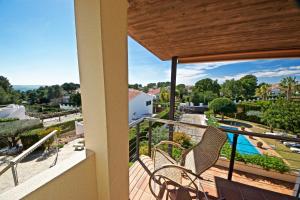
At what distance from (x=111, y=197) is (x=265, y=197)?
6.68 ft

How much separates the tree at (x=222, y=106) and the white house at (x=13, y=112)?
25.5ft

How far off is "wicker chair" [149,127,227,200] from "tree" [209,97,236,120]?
6132 mm

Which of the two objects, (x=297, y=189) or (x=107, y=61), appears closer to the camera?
(x=107, y=61)

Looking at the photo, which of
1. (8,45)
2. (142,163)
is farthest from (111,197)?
(142,163)

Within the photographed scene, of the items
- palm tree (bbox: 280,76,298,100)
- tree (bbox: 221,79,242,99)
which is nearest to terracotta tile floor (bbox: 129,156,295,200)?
palm tree (bbox: 280,76,298,100)

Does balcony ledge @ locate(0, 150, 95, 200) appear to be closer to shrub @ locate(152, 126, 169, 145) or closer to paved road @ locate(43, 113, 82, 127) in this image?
paved road @ locate(43, 113, 82, 127)

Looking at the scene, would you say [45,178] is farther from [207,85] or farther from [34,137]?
[207,85]

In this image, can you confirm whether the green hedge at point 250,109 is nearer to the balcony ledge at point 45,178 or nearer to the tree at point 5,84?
the balcony ledge at point 45,178

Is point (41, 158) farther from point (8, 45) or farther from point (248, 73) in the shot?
point (248, 73)

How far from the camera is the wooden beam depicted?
2.36m

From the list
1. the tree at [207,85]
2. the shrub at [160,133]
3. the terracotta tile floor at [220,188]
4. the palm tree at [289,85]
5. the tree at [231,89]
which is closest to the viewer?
the terracotta tile floor at [220,188]

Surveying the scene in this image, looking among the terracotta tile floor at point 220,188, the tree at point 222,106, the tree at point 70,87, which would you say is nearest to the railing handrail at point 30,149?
the tree at point 70,87

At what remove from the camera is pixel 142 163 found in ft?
7.82

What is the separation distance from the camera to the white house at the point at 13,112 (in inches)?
26.0
